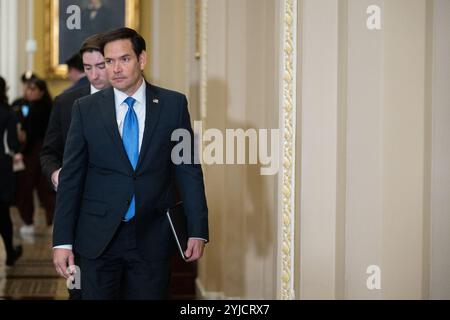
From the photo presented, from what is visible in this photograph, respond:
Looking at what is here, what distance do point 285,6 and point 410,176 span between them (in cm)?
142

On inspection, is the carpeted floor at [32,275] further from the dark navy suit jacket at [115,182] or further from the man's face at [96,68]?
the dark navy suit jacket at [115,182]

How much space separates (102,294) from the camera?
3.93 metres

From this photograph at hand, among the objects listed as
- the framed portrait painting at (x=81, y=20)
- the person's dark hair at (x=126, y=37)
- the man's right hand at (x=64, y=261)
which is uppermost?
the framed portrait painting at (x=81, y=20)

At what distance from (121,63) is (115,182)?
524mm

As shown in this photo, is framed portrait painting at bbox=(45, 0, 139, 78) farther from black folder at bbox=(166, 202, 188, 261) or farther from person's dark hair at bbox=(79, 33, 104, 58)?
black folder at bbox=(166, 202, 188, 261)

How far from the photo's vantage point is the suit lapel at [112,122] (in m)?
3.90

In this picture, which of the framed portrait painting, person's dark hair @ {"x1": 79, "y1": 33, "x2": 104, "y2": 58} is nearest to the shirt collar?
person's dark hair @ {"x1": 79, "y1": 33, "x2": 104, "y2": 58}

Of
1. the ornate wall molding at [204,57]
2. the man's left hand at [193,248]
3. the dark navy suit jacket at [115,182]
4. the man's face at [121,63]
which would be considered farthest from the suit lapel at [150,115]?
the ornate wall molding at [204,57]

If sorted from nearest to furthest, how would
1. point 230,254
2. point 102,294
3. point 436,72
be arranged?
point 436,72
point 102,294
point 230,254

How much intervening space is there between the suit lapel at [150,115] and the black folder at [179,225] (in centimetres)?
25

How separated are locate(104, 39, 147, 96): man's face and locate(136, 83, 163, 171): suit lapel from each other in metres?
0.10

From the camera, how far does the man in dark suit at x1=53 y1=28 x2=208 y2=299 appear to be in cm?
390
